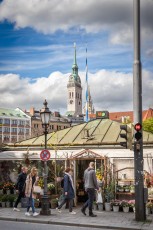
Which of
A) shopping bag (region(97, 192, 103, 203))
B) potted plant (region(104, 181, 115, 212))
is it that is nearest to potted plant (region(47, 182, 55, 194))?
shopping bag (region(97, 192, 103, 203))

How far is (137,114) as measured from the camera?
45.4 ft

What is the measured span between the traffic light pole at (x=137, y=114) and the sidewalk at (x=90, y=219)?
0.57 metres

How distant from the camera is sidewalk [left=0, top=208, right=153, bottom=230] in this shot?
42.4ft

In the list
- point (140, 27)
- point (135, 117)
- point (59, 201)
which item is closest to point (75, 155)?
point (59, 201)

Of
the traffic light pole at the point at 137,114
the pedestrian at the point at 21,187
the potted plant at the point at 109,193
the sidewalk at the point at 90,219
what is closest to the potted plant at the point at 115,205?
the sidewalk at the point at 90,219

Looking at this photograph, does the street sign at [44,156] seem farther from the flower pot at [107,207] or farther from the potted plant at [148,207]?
the potted plant at [148,207]

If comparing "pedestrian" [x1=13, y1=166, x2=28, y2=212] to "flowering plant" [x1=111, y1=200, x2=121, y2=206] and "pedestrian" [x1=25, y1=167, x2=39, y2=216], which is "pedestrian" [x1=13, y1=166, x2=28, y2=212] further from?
"flowering plant" [x1=111, y1=200, x2=121, y2=206]

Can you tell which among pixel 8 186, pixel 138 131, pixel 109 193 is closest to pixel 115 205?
pixel 109 193

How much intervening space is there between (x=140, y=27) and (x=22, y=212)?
331 inches

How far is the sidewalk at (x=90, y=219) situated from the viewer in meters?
12.9

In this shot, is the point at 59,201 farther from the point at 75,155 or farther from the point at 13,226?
the point at 13,226

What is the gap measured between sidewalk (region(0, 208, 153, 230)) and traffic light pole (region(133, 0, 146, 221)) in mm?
568

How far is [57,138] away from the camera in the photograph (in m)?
21.1

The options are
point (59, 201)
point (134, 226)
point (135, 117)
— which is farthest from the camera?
point (59, 201)
